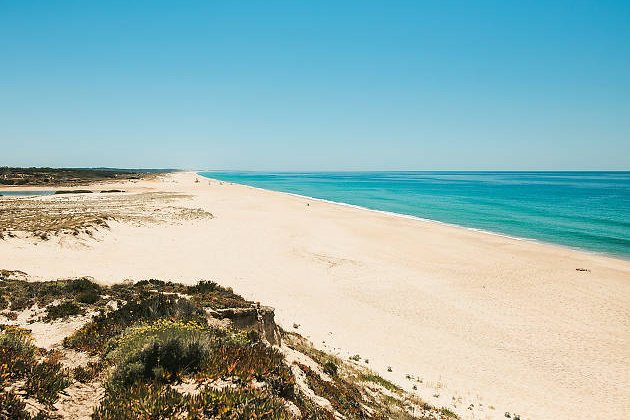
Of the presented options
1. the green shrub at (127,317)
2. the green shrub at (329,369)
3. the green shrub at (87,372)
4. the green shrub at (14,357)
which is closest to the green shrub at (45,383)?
the green shrub at (14,357)

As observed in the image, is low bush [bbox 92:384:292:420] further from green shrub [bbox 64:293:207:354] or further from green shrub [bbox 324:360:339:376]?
green shrub [bbox 324:360:339:376]

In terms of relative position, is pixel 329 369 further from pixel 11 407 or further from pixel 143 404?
pixel 11 407

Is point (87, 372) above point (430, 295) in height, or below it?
above

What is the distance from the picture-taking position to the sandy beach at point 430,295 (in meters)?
12.5

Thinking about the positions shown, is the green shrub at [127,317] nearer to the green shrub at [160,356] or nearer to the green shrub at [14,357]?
the green shrub at [14,357]

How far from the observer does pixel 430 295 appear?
67.7 ft

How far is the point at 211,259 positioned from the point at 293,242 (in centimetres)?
937

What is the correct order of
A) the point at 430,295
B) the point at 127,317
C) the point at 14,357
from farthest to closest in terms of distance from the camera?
1. the point at 430,295
2. the point at 127,317
3. the point at 14,357

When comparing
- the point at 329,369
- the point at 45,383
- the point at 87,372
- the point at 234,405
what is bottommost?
the point at 329,369

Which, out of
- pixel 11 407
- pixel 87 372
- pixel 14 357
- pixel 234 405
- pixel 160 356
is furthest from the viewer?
pixel 87 372

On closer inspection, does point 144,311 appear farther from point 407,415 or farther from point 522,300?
point 522,300

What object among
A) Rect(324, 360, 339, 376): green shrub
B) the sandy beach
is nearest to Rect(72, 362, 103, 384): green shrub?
Rect(324, 360, 339, 376): green shrub

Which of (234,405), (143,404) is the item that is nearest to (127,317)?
(143,404)

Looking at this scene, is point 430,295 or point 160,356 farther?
point 430,295
